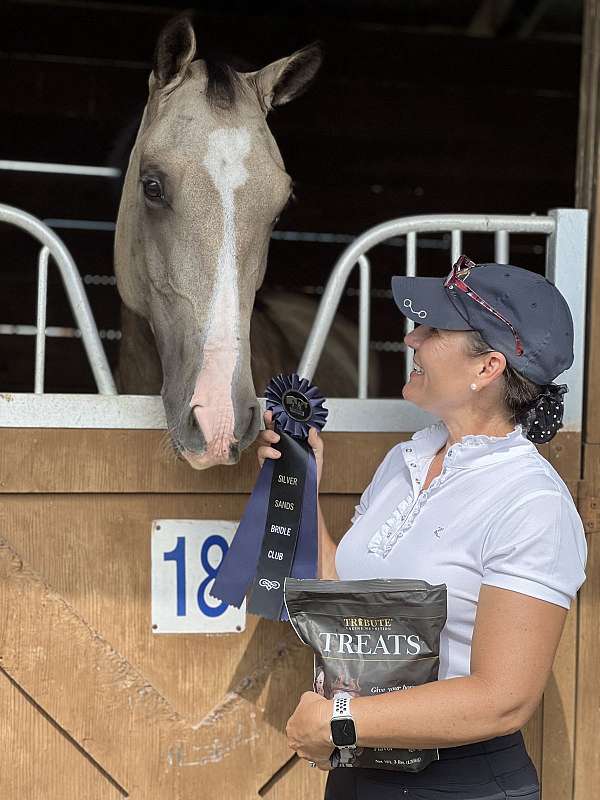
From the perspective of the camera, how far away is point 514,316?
4.62ft

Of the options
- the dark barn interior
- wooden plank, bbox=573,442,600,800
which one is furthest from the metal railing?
the dark barn interior

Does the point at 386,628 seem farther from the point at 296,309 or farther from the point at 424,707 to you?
the point at 296,309

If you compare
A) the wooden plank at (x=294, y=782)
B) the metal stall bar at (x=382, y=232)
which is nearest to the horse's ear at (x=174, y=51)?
the metal stall bar at (x=382, y=232)

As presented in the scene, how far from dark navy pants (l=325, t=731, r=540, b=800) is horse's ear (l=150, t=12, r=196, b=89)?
57.1 inches

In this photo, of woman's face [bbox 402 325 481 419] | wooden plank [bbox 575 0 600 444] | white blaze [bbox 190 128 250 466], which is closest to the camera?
woman's face [bbox 402 325 481 419]

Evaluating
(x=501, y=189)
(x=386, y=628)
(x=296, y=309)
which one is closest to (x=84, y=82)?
(x=296, y=309)

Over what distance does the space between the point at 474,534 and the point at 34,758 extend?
3.55ft

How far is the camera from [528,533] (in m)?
1.30

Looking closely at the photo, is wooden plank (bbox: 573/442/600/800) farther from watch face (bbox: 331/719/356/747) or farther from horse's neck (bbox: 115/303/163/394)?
horse's neck (bbox: 115/303/163/394)

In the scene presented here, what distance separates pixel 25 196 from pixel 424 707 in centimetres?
421

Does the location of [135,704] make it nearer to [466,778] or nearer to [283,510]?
[283,510]

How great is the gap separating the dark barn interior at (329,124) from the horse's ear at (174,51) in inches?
109

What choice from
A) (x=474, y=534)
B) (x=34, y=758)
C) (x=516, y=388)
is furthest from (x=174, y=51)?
(x=34, y=758)

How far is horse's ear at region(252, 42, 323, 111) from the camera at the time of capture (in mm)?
2146
